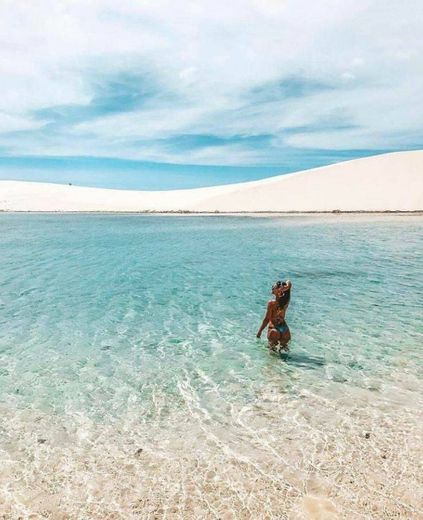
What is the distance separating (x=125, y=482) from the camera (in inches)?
221

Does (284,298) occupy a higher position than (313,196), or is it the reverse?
(313,196)

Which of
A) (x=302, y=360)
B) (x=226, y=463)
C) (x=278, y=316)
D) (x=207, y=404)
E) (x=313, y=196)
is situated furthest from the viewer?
(x=313, y=196)

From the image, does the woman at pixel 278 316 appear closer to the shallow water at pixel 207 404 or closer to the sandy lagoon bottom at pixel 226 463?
the shallow water at pixel 207 404

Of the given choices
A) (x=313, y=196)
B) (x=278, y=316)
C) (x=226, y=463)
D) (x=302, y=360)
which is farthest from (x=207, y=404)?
(x=313, y=196)

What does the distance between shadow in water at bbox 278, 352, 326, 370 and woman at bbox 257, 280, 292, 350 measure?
0.23 metres

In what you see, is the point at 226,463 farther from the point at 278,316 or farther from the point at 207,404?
the point at 278,316

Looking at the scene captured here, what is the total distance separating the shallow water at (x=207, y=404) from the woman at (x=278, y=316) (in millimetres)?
436

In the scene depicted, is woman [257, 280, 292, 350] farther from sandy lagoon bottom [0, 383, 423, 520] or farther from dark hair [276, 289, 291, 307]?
sandy lagoon bottom [0, 383, 423, 520]

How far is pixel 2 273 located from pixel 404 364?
17.7 meters

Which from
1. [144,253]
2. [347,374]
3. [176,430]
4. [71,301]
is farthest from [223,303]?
[144,253]

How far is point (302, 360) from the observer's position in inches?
374

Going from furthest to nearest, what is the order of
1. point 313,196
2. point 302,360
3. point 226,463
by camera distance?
point 313,196 < point 302,360 < point 226,463

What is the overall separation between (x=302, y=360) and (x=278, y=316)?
3.47 ft

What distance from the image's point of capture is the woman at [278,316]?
31.3 feet
